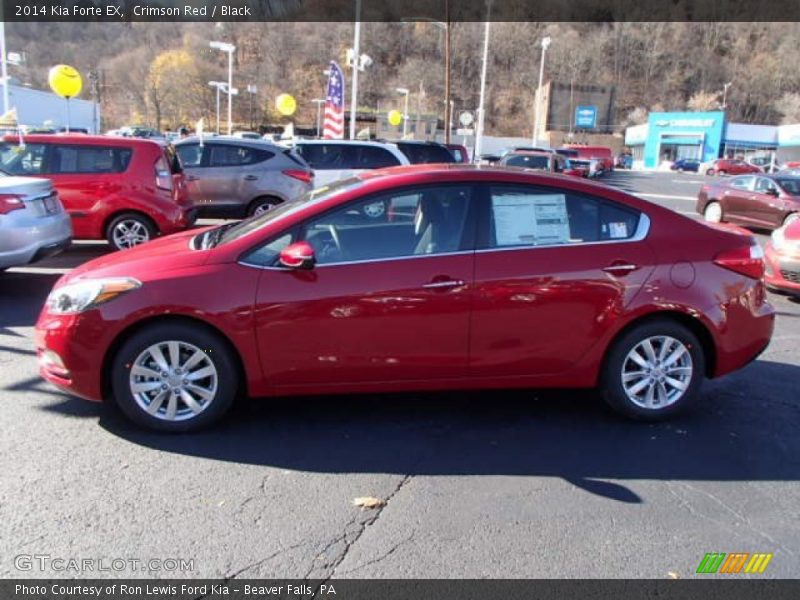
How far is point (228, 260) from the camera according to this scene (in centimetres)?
374

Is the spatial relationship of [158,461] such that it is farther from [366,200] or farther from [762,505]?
[762,505]

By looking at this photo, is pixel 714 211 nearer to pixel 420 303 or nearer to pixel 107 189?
pixel 107 189

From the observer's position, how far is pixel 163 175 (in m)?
9.16

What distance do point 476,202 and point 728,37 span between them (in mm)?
152139

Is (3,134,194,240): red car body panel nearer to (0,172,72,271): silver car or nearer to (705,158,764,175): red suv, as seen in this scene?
(0,172,72,271): silver car

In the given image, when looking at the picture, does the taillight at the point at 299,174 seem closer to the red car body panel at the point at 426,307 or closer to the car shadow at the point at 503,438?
the red car body panel at the point at 426,307

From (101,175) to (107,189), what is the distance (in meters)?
0.22

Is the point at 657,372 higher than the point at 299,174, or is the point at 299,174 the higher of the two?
the point at 299,174

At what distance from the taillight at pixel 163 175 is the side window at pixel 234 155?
2349 mm

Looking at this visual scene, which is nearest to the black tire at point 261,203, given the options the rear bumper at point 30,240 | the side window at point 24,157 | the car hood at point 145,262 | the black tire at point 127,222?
the black tire at point 127,222

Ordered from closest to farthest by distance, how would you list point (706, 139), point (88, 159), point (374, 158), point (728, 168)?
point (88, 159)
point (374, 158)
point (728, 168)
point (706, 139)

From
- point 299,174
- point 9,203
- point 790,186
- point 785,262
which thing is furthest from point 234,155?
point 790,186

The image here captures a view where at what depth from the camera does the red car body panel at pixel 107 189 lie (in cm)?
900

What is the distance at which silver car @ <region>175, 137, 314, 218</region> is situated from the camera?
37.5 ft
